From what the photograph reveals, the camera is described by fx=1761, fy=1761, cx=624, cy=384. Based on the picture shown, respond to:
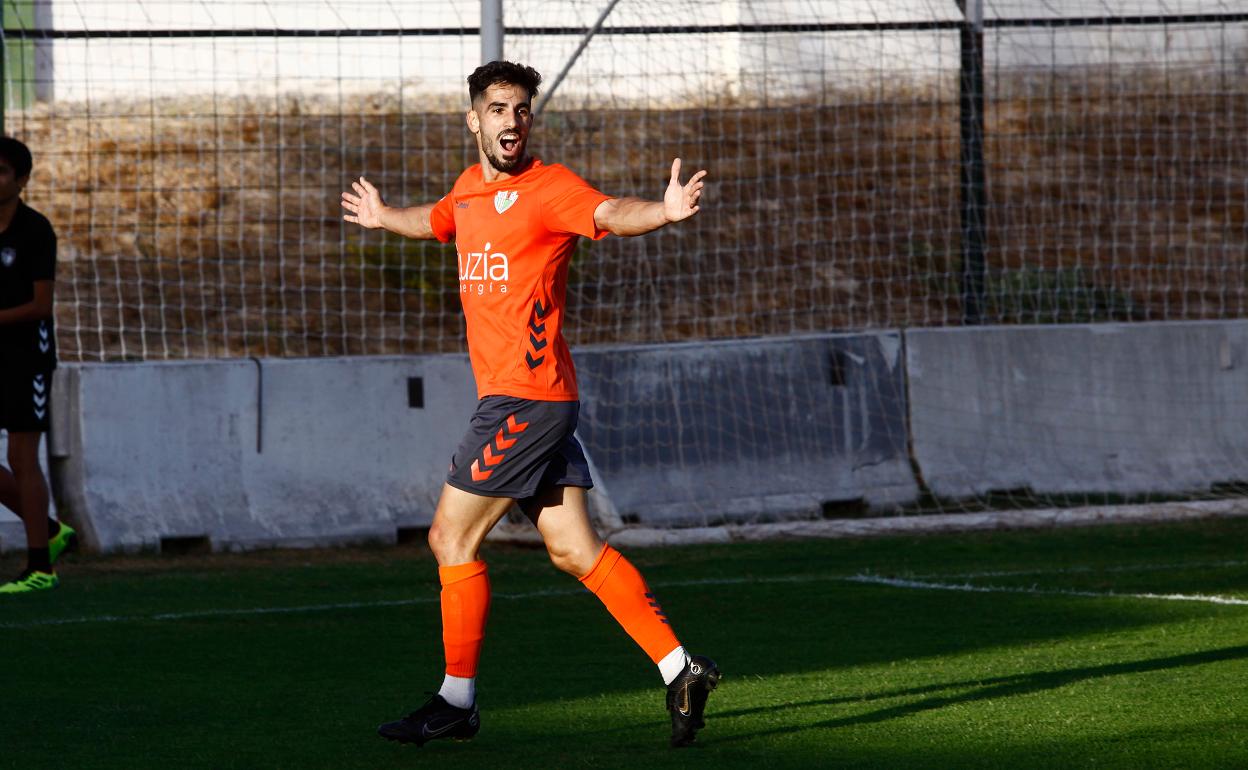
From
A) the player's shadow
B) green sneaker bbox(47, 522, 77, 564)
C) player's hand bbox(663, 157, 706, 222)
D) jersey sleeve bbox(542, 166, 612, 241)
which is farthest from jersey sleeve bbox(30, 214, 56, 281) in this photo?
player's hand bbox(663, 157, 706, 222)

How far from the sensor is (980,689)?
19.5 ft

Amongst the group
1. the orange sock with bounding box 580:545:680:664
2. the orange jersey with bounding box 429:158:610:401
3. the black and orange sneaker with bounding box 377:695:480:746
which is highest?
the orange jersey with bounding box 429:158:610:401

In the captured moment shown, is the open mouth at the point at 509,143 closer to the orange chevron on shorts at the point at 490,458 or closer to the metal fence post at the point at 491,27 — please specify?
the orange chevron on shorts at the point at 490,458

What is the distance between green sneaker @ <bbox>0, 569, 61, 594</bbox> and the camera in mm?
8477

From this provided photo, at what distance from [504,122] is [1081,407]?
277 inches

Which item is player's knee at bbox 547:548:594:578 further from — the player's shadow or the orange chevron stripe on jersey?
the player's shadow

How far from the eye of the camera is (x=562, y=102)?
14.4 metres

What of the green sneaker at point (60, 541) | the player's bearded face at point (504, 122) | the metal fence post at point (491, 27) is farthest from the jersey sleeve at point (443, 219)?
the metal fence post at point (491, 27)

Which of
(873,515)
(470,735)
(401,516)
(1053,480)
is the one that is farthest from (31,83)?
(470,735)

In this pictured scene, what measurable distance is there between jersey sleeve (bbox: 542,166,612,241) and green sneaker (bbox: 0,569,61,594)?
14.7 feet

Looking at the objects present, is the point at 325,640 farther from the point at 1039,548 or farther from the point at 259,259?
the point at 259,259

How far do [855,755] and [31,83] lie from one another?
31.3 feet

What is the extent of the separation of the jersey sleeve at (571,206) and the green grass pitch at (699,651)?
1.51 meters

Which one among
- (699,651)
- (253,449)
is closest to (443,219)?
(699,651)
